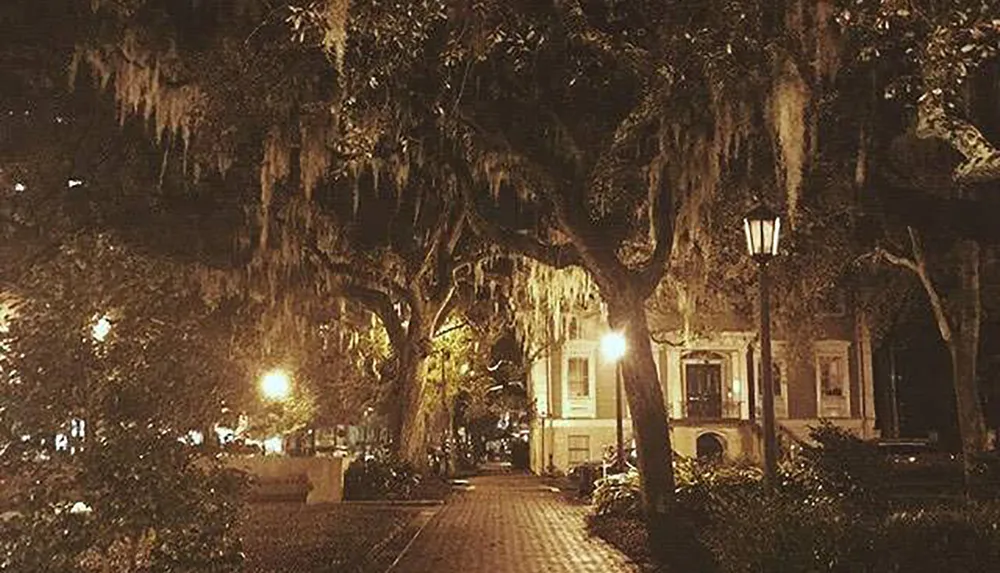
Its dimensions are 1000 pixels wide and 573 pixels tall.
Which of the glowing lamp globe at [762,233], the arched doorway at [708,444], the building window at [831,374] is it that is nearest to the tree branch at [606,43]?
the glowing lamp globe at [762,233]

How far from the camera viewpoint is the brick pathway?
13.5m

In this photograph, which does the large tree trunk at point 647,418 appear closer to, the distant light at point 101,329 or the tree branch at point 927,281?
the distant light at point 101,329

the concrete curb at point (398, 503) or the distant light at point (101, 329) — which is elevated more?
the distant light at point (101, 329)

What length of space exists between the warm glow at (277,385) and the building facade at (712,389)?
12985 mm

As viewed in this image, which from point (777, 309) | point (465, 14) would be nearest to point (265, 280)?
point (777, 309)

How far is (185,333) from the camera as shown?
9.30 metres

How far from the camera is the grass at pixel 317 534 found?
527 inches

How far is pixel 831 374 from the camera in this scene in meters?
42.1

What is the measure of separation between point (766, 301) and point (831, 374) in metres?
32.2

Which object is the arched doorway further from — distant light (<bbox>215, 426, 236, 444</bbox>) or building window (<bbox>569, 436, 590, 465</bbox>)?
distant light (<bbox>215, 426, 236, 444</bbox>)

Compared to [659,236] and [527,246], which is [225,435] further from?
[659,236]

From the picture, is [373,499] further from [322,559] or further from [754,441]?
[754,441]

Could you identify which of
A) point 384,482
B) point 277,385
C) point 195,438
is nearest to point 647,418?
point 195,438

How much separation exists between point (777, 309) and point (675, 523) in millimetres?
13810
